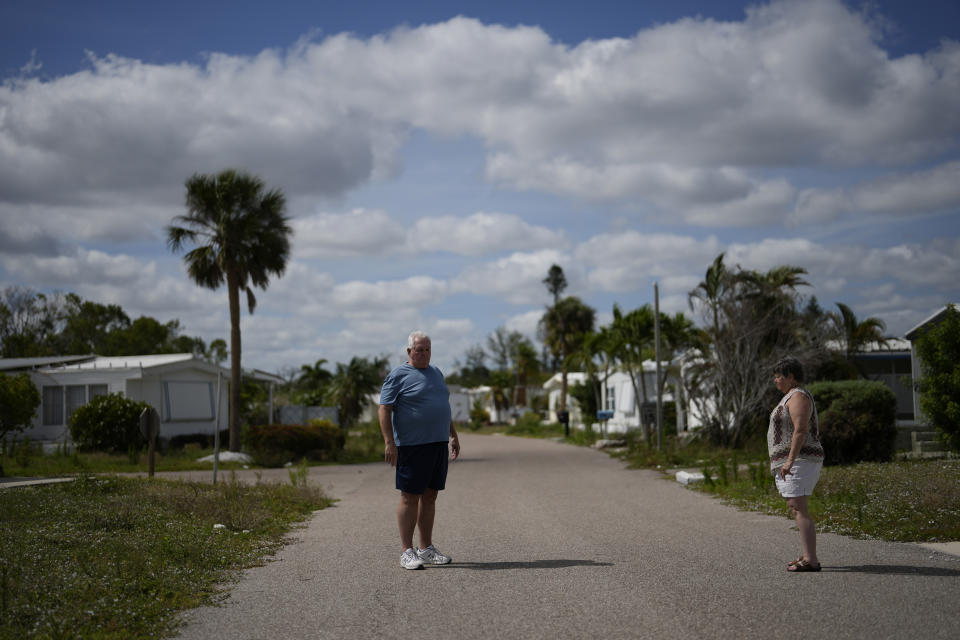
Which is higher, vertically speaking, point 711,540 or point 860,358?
point 860,358

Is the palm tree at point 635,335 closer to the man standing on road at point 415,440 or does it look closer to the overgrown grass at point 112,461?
the overgrown grass at point 112,461

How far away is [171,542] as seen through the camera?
823cm

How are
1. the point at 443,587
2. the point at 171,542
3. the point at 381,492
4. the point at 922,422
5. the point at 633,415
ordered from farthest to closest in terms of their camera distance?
the point at 633,415
the point at 922,422
the point at 381,492
the point at 171,542
the point at 443,587

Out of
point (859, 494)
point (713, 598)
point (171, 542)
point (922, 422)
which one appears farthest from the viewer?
point (922, 422)

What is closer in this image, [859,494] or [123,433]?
[859,494]

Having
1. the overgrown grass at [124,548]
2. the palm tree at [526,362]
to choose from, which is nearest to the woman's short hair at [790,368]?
the overgrown grass at [124,548]

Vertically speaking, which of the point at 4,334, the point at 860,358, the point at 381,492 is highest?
the point at 4,334

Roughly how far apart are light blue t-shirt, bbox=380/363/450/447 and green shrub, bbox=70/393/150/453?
Result: 1908 cm

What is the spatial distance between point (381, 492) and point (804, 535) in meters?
9.81

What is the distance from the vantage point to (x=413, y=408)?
7.59 metres

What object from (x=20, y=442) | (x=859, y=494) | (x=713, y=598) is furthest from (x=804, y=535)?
(x=20, y=442)

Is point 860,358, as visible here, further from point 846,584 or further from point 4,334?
point 4,334

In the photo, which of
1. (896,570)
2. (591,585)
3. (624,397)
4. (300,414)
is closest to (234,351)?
(300,414)

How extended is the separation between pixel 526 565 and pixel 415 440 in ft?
4.64
